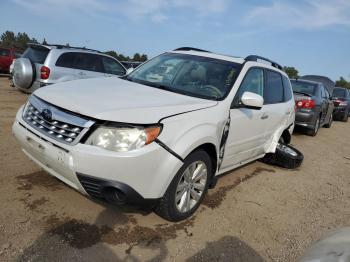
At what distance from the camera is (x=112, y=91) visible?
3.74m

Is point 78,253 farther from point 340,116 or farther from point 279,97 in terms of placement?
point 340,116

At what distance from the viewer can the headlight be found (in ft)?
9.75

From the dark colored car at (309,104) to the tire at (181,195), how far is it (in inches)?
254

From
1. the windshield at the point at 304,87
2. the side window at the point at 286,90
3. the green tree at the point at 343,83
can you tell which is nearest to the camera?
the side window at the point at 286,90

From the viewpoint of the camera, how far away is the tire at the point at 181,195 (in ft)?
10.9

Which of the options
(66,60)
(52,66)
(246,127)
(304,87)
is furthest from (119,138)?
(304,87)

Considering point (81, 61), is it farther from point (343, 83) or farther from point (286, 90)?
point (343, 83)

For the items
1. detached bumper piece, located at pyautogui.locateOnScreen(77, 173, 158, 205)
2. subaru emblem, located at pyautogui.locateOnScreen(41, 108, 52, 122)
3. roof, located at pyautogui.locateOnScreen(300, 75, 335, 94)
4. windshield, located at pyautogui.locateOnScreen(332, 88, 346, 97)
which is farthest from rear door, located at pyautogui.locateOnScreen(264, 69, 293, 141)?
roof, located at pyautogui.locateOnScreen(300, 75, 335, 94)

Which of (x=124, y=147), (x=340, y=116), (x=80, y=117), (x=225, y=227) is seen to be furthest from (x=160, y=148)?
(x=340, y=116)

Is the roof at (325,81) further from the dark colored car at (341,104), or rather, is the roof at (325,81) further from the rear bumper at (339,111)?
the rear bumper at (339,111)

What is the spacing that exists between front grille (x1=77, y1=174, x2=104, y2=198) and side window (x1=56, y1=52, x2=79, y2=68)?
676 cm

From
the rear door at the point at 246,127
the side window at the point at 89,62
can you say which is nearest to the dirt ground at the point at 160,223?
the rear door at the point at 246,127

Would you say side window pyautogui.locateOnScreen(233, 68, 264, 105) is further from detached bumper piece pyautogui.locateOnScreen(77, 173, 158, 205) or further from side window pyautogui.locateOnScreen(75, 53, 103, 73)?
A: side window pyautogui.locateOnScreen(75, 53, 103, 73)

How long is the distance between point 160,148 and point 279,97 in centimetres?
316
